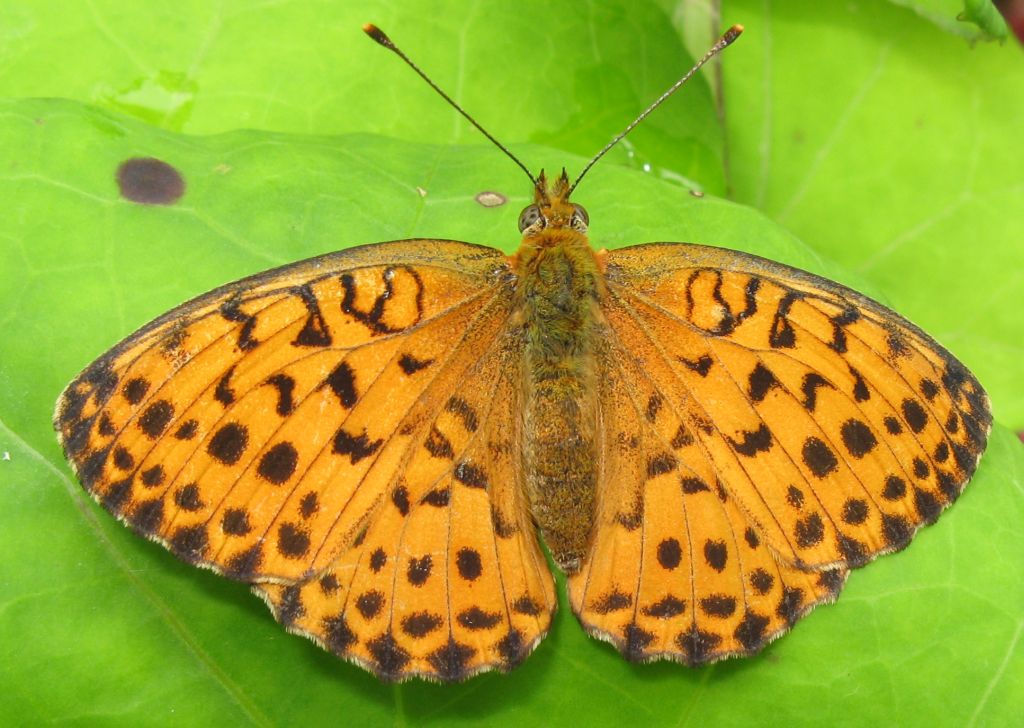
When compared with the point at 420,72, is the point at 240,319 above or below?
below

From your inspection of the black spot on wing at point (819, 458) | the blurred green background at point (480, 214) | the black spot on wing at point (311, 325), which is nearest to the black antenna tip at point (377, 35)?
the blurred green background at point (480, 214)

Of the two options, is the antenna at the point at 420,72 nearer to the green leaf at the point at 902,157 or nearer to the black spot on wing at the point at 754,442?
the black spot on wing at the point at 754,442

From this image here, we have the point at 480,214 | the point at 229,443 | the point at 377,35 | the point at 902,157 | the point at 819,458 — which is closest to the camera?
the point at 229,443

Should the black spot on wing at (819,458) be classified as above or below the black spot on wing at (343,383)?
above

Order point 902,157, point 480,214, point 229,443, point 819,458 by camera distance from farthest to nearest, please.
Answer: point 902,157 → point 480,214 → point 819,458 → point 229,443

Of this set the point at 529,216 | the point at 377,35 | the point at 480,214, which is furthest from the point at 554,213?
the point at 377,35

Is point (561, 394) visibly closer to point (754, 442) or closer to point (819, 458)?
point (754, 442)

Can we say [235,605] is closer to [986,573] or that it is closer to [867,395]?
[867,395]
